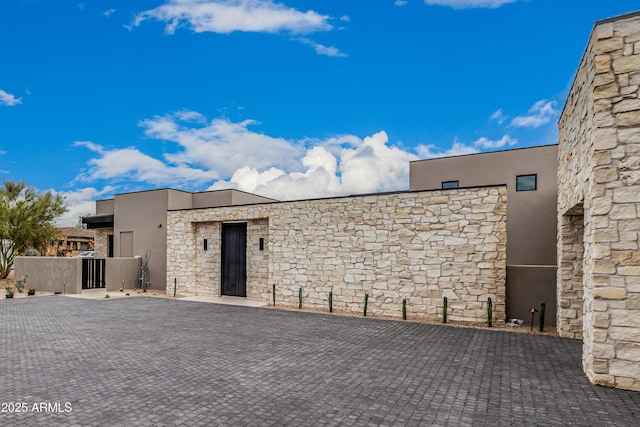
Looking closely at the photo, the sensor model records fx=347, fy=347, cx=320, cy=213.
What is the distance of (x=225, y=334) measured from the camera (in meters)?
8.48

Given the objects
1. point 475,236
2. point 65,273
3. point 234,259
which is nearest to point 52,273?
point 65,273

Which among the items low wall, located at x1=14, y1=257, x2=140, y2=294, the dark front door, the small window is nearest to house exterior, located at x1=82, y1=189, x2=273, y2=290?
low wall, located at x1=14, y1=257, x2=140, y2=294

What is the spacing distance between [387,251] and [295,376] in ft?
20.1

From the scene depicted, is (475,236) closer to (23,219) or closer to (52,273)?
(52,273)

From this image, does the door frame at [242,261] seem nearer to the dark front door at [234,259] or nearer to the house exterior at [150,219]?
the dark front door at [234,259]

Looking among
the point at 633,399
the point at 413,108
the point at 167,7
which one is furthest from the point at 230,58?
the point at 633,399

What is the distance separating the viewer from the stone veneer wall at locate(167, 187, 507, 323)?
32.1ft

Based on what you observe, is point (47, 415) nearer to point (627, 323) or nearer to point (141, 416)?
point (141, 416)

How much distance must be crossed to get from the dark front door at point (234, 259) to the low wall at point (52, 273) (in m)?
7.76

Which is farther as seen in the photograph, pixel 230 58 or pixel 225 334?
pixel 230 58

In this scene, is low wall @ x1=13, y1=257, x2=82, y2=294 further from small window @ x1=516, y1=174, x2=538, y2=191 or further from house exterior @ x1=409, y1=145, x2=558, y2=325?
small window @ x1=516, y1=174, x2=538, y2=191

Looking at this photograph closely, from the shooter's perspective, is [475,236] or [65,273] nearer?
[475,236]

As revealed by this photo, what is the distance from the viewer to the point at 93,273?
57.9 ft

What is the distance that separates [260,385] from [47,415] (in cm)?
259
